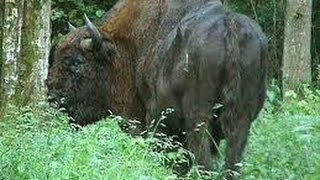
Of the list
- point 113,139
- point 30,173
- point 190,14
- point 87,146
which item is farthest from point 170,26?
point 30,173

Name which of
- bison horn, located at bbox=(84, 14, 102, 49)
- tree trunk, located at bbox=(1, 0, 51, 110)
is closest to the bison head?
bison horn, located at bbox=(84, 14, 102, 49)

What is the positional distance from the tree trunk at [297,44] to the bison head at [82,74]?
499 centimetres

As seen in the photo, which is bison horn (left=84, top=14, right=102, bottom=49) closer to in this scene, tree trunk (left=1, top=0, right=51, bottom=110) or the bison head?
the bison head

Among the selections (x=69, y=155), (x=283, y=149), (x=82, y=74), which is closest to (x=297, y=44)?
(x=82, y=74)

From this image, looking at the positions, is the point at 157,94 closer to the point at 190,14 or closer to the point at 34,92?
the point at 190,14

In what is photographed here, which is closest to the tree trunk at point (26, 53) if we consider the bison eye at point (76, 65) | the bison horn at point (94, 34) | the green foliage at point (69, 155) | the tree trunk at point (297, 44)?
the bison eye at point (76, 65)

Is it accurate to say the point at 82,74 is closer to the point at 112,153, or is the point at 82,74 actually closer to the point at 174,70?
the point at 174,70

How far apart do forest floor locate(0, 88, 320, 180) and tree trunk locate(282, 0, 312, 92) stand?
520 centimetres

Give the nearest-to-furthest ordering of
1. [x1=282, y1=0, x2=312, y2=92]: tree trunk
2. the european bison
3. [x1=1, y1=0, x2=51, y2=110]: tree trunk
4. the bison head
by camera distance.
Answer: the european bison, the bison head, [x1=1, y1=0, x2=51, y2=110]: tree trunk, [x1=282, y1=0, x2=312, y2=92]: tree trunk

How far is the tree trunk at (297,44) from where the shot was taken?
14102 mm

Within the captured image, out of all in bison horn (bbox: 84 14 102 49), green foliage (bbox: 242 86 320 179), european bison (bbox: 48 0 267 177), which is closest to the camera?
green foliage (bbox: 242 86 320 179)

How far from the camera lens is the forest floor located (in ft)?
19.6

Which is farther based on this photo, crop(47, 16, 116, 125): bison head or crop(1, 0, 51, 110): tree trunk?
crop(1, 0, 51, 110): tree trunk

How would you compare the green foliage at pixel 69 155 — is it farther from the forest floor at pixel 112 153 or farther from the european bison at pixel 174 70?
the european bison at pixel 174 70
